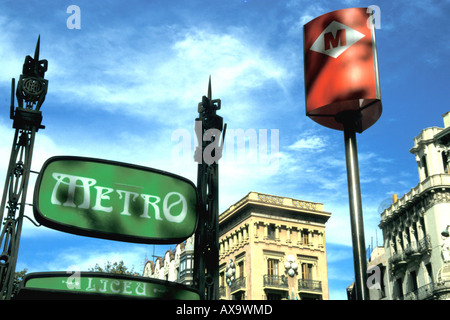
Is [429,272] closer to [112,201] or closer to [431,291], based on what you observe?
[431,291]

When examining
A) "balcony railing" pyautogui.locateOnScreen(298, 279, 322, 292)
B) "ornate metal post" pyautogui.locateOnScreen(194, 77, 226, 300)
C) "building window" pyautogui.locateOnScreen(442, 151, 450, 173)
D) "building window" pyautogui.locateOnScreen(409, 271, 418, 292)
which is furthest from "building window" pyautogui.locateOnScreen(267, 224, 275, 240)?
"ornate metal post" pyautogui.locateOnScreen(194, 77, 226, 300)

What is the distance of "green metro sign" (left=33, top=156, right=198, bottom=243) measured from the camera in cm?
432

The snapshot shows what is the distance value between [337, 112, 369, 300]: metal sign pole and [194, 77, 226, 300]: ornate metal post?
1929 mm

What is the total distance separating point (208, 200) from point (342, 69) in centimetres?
211

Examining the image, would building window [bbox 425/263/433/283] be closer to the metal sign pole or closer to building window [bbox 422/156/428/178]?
building window [bbox 422/156/428/178]

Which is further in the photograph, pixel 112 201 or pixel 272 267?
pixel 272 267

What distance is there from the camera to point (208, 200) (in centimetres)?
535

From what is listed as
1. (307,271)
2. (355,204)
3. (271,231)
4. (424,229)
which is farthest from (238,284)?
(355,204)

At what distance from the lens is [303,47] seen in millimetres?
4418

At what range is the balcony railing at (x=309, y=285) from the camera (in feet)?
161

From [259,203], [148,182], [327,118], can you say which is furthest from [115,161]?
[259,203]

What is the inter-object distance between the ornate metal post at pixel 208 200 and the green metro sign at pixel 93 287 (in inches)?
23.4
